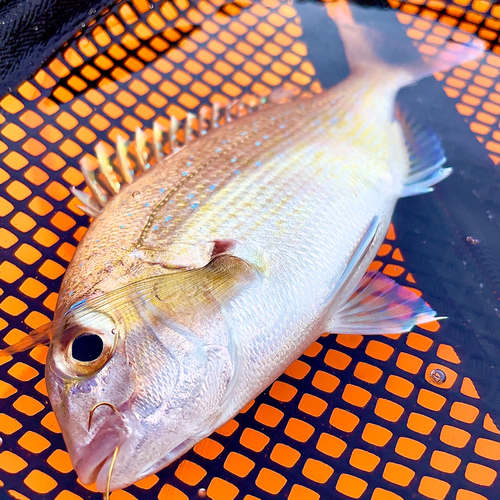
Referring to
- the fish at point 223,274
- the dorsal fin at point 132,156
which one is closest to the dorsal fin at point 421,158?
the fish at point 223,274

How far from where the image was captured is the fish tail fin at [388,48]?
6.35ft

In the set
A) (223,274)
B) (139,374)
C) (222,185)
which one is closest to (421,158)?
(222,185)

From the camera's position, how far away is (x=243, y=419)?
1473 mm

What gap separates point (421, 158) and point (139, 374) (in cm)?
130

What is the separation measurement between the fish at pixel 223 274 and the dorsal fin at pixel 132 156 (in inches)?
0.5

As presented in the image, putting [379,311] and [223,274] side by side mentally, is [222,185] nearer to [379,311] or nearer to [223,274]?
[223,274]

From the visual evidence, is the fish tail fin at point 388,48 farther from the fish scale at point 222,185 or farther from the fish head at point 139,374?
the fish head at point 139,374

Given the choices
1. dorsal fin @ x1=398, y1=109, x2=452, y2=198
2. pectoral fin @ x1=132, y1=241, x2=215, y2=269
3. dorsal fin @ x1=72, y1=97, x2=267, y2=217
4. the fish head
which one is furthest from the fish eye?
dorsal fin @ x1=398, y1=109, x2=452, y2=198

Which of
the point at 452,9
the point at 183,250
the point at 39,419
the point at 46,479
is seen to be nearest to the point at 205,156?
the point at 183,250

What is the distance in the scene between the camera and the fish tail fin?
193 centimetres

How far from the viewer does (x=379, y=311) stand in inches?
57.0

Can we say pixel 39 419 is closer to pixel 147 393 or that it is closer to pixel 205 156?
pixel 147 393

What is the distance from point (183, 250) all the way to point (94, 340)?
316mm

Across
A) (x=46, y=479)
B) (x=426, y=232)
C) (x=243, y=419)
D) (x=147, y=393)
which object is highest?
(x=147, y=393)
